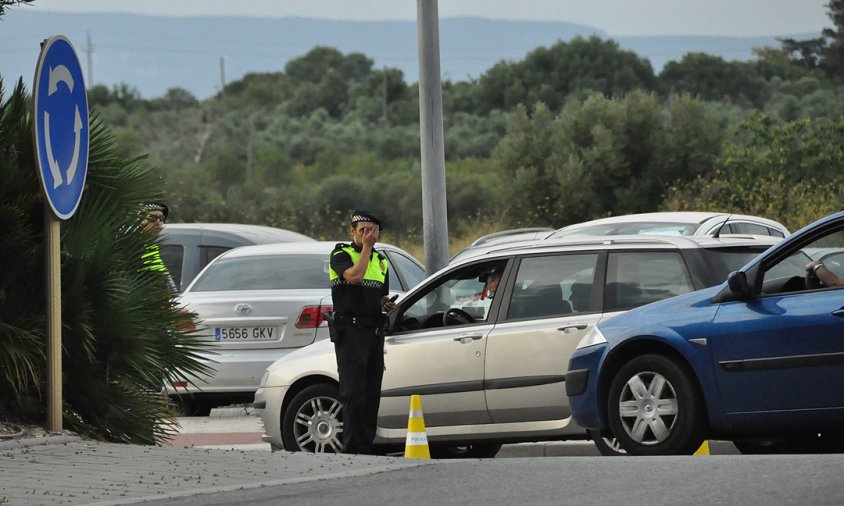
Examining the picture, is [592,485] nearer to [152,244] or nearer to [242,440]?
[152,244]

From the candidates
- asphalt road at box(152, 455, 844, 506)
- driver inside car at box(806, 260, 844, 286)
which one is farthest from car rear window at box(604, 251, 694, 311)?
asphalt road at box(152, 455, 844, 506)

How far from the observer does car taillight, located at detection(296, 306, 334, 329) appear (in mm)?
14594

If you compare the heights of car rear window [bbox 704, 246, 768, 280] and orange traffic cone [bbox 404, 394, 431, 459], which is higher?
car rear window [bbox 704, 246, 768, 280]

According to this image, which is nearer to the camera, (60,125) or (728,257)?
(60,125)

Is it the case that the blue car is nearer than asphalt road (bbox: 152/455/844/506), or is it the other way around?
asphalt road (bbox: 152/455/844/506)

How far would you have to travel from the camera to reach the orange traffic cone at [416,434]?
33.5 ft

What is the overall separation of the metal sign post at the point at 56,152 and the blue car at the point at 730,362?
3.21m

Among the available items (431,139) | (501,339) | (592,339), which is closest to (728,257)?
(592,339)

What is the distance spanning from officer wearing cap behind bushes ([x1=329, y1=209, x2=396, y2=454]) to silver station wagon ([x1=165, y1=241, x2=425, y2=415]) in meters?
3.72

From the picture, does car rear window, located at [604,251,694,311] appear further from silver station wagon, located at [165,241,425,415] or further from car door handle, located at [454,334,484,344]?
silver station wagon, located at [165,241,425,415]

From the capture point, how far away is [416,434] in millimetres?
10258

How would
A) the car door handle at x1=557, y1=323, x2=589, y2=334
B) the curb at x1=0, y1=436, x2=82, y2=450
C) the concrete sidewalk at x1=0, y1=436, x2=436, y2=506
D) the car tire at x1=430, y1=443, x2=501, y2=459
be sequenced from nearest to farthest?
the concrete sidewalk at x1=0, y1=436, x2=436, y2=506, the curb at x1=0, y1=436, x2=82, y2=450, the car door handle at x1=557, y1=323, x2=589, y2=334, the car tire at x1=430, y1=443, x2=501, y2=459

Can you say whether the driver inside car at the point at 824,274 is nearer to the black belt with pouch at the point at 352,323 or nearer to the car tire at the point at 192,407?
the black belt with pouch at the point at 352,323

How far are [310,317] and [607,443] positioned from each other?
199 inches
